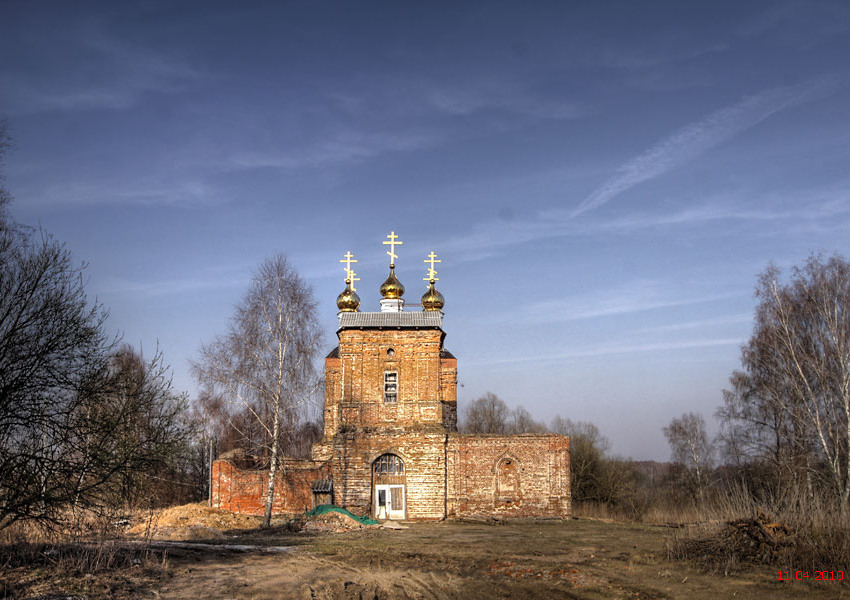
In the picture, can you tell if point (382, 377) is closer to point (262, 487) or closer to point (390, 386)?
point (390, 386)

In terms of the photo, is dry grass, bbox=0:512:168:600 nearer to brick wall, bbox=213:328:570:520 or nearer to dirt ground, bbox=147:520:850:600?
dirt ground, bbox=147:520:850:600

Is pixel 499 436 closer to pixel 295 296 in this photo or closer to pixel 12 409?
pixel 295 296

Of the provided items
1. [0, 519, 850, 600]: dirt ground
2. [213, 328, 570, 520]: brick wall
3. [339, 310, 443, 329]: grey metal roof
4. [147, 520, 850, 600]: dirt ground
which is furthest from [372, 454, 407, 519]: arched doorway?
[0, 519, 850, 600]: dirt ground

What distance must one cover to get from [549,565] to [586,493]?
1019 inches

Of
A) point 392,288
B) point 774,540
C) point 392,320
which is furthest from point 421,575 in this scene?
point 392,288

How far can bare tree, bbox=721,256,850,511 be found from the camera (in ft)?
71.7

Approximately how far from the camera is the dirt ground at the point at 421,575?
10.7 m

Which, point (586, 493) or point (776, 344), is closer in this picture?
point (776, 344)

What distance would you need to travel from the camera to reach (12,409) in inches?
423

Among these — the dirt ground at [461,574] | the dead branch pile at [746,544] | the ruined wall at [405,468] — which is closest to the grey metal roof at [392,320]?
the ruined wall at [405,468]

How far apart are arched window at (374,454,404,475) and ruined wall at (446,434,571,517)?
1.89 m

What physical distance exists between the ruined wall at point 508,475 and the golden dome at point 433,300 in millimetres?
7662

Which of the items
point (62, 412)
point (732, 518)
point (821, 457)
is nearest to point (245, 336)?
point (62, 412)

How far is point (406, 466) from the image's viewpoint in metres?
27.1
